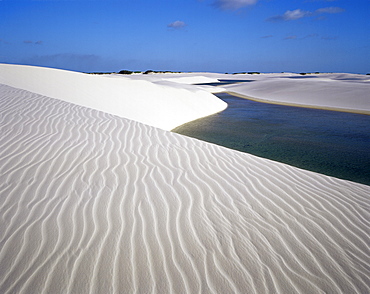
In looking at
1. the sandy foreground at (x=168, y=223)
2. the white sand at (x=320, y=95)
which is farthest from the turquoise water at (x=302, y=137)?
the white sand at (x=320, y=95)

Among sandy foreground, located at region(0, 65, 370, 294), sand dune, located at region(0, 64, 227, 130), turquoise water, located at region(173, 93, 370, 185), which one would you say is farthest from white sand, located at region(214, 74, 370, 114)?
sandy foreground, located at region(0, 65, 370, 294)

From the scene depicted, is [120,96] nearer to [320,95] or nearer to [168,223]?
[168,223]

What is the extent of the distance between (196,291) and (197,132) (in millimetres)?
8268

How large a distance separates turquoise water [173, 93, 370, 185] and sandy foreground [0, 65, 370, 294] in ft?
7.56

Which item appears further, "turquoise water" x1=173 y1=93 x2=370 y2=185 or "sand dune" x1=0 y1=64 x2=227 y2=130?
"sand dune" x1=0 y1=64 x2=227 y2=130

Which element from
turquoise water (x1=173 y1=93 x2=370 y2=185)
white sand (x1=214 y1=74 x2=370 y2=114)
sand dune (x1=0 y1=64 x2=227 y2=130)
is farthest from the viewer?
→ white sand (x1=214 y1=74 x2=370 y2=114)

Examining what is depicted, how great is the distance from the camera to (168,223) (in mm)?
2729

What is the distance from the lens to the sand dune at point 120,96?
409 inches

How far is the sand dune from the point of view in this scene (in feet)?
34.1

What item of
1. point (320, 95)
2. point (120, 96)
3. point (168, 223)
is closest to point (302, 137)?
point (120, 96)

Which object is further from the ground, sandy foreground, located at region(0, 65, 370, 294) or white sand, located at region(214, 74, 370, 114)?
sandy foreground, located at region(0, 65, 370, 294)

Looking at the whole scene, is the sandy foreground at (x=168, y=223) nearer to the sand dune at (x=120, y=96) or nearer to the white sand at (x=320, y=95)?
the sand dune at (x=120, y=96)

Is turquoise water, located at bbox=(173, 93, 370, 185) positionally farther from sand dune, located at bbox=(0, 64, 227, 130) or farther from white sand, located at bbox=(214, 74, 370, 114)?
white sand, located at bbox=(214, 74, 370, 114)

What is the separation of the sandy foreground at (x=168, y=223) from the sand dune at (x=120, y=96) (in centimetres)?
587
